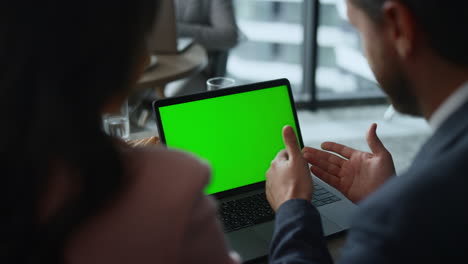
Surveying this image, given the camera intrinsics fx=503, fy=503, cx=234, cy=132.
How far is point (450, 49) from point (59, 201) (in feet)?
1.72

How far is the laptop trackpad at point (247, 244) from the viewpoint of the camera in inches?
36.8

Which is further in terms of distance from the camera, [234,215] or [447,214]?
[234,215]

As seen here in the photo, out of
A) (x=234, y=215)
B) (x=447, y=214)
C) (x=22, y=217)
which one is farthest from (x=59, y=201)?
(x=234, y=215)

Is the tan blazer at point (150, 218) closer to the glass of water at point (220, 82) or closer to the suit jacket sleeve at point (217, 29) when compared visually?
the glass of water at point (220, 82)

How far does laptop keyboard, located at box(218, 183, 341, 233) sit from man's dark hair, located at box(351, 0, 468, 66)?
0.51 meters

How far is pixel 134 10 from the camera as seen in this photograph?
19.0 inches

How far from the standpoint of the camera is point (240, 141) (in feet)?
3.73

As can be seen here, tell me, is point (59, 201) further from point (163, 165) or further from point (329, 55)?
point (329, 55)

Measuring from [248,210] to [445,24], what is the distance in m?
0.57

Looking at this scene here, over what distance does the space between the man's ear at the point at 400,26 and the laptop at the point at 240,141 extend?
1.44ft

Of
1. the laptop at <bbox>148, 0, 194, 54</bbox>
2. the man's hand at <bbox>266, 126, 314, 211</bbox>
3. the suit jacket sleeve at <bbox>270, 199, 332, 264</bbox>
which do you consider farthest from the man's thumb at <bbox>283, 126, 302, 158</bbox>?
the laptop at <bbox>148, 0, 194, 54</bbox>

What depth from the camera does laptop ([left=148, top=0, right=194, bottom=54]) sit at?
7.07 ft

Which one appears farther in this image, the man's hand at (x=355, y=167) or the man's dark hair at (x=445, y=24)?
the man's hand at (x=355, y=167)

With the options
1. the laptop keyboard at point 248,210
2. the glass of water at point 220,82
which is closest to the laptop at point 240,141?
the laptop keyboard at point 248,210
